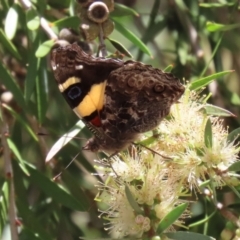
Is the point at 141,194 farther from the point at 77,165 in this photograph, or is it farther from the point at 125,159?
the point at 77,165

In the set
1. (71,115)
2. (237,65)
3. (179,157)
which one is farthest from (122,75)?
(237,65)

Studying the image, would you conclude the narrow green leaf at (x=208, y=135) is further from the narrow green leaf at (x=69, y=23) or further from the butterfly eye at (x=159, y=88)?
the narrow green leaf at (x=69, y=23)

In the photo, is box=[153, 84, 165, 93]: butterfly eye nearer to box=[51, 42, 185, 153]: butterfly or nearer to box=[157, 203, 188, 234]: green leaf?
box=[51, 42, 185, 153]: butterfly

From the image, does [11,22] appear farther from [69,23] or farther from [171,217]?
[171,217]

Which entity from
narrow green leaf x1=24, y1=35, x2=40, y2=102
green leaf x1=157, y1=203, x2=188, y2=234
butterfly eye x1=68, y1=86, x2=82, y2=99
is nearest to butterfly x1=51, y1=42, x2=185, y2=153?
butterfly eye x1=68, y1=86, x2=82, y2=99

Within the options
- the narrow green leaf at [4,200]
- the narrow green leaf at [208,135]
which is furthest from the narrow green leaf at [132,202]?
the narrow green leaf at [4,200]

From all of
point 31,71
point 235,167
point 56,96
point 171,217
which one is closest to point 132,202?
point 171,217
